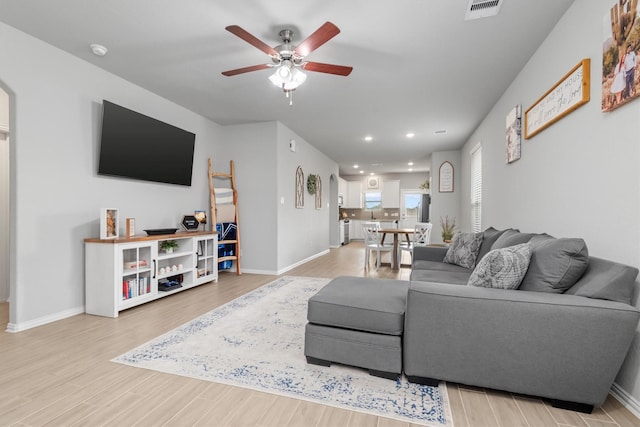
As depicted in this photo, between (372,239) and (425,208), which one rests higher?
(425,208)

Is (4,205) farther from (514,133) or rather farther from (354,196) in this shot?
(354,196)

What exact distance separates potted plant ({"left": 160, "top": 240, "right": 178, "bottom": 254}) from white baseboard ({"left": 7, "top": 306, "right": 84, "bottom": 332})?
992 mm

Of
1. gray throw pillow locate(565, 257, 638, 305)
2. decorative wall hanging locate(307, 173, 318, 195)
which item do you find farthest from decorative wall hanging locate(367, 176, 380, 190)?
gray throw pillow locate(565, 257, 638, 305)

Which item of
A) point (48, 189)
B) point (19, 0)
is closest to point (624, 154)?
point (19, 0)

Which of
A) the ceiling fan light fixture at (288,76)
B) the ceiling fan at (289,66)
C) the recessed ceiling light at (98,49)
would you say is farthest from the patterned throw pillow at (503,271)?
the recessed ceiling light at (98,49)

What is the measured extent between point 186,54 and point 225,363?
2.76 metres

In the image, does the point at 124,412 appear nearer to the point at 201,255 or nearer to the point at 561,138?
the point at 201,255

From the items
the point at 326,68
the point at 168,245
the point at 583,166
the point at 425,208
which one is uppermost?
the point at 326,68

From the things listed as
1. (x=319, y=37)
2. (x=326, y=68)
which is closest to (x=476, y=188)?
(x=326, y=68)

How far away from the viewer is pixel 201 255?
168 inches

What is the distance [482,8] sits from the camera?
2191 mm

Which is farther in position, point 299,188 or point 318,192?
point 318,192

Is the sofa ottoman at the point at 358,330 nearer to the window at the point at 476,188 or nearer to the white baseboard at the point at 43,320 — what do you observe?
the white baseboard at the point at 43,320

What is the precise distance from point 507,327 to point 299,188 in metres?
4.74
